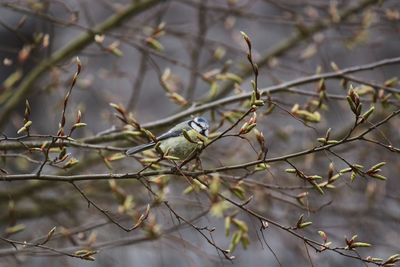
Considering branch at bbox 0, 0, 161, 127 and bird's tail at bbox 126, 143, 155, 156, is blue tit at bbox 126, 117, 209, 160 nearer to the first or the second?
bird's tail at bbox 126, 143, 155, 156

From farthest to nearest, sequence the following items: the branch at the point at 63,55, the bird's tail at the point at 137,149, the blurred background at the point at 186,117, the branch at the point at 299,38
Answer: the branch at the point at 299,38 → the branch at the point at 63,55 → the blurred background at the point at 186,117 → the bird's tail at the point at 137,149

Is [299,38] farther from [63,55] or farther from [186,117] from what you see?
[63,55]

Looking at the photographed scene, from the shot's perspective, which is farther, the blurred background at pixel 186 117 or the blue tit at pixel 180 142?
the blurred background at pixel 186 117

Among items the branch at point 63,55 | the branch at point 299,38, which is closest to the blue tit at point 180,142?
the branch at point 63,55

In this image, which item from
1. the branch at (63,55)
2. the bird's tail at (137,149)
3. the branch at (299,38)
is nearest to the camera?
the bird's tail at (137,149)

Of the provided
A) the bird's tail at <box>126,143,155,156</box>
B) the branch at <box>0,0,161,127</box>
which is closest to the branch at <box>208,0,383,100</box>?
the branch at <box>0,0,161,127</box>

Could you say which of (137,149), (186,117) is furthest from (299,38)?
(137,149)

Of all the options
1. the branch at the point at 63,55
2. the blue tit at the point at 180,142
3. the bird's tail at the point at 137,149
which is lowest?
the bird's tail at the point at 137,149

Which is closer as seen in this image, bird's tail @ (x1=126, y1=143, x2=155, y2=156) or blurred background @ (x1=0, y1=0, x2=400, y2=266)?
bird's tail @ (x1=126, y1=143, x2=155, y2=156)

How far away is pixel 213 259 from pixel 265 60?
5.95 feet

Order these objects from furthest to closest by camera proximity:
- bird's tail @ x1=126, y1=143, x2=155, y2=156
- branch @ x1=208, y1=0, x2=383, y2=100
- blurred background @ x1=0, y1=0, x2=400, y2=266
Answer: branch @ x1=208, y1=0, x2=383, y2=100
blurred background @ x1=0, y1=0, x2=400, y2=266
bird's tail @ x1=126, y1=143, x2=155, y2=156

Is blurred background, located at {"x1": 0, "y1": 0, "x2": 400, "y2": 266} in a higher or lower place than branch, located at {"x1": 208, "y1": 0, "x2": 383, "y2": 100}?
lower

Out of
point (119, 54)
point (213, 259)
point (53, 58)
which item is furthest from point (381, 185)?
point (53, 58)

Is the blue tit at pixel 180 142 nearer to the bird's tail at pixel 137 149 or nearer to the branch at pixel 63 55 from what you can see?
the bird's tail at pixel 137 149
